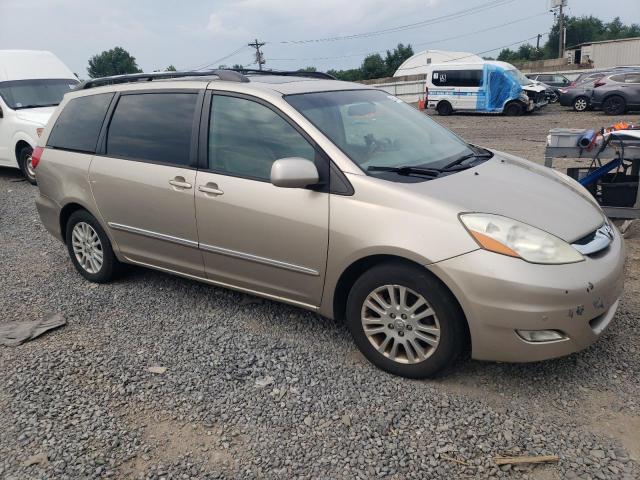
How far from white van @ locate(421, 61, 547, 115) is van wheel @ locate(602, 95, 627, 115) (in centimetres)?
283

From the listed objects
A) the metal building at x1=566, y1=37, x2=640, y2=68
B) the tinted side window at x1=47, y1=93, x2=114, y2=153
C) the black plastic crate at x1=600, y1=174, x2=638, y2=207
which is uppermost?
the metal building at x1=566, y1=37, x2=640, y2=68

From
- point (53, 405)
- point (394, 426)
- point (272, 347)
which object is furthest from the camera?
point (272, 347)

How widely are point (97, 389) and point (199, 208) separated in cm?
133

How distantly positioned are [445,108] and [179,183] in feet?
69.7

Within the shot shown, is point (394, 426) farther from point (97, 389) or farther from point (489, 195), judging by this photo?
point (97, 389)

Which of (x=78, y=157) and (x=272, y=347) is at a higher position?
(x=78, y=157)

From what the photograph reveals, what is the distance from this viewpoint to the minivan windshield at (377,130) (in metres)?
3.50

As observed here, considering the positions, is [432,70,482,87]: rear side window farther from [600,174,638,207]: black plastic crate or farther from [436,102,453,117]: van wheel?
[600,174,638,207]: black plastic crate

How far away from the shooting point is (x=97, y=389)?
326 cm

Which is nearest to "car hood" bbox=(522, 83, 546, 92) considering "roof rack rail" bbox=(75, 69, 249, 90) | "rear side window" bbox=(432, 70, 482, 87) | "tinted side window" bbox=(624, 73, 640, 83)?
"rear side window" bbox=(432, 70, 482, 87)

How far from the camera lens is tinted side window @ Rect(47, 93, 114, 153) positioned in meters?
4.63

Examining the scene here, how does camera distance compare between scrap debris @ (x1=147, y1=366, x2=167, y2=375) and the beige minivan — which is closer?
the beige minivan

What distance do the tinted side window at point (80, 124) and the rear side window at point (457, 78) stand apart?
20.0 m

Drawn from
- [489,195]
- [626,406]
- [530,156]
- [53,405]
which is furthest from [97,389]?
[530,156]
